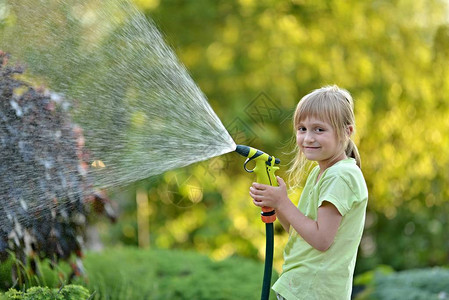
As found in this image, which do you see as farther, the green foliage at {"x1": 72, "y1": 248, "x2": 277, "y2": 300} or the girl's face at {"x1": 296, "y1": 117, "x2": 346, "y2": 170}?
the green foliage at {"x1": 72, "y1": 248, "x2": 277, "y2": 300}

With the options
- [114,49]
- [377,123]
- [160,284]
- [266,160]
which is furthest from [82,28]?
[377,123]

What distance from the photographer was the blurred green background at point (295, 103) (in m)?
6.31

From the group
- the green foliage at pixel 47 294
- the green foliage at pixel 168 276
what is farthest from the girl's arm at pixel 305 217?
the green foliage at pixel 168 276

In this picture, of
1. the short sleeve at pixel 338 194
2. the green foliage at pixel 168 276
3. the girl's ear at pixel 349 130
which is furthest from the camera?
the green foliage at pixel 168 276

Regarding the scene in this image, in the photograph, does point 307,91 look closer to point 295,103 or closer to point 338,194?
point 295,103

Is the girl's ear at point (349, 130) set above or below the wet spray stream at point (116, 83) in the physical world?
below

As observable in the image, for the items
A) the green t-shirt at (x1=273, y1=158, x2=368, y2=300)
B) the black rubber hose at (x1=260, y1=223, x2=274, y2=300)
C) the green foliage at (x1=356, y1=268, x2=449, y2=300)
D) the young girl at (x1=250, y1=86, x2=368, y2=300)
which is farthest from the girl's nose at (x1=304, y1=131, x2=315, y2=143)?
the green foliage at (x1=356, y1=268, x2=449, y2=300)

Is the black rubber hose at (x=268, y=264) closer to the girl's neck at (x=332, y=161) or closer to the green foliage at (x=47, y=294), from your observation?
the girl's neck at (x=332, y=161)

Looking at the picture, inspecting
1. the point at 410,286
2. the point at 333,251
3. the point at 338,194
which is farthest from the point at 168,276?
the point at 338,194

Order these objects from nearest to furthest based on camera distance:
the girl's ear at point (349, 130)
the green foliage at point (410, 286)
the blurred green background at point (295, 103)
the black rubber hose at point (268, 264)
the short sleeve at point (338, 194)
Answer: the short sleeve at point (338, 194)
the girl's ear at point (349, 130)
the black rubber hose at point (268, 264)
the green foliage at point (410, 286)
the blurred green background at point (295, 103)

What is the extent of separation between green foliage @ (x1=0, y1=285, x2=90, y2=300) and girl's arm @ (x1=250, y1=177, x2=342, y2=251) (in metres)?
0.87

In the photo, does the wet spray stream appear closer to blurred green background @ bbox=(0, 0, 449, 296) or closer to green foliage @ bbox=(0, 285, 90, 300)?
green foliage @ bbox=(0, 285, 90, 300)

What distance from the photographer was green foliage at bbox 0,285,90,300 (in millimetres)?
2453

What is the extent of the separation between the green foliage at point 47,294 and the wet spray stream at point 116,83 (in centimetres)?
61
